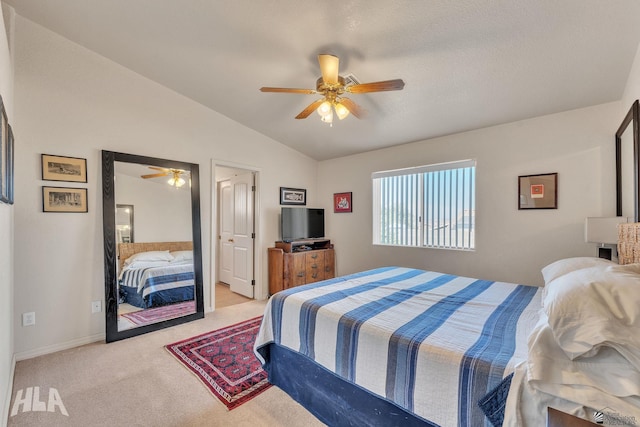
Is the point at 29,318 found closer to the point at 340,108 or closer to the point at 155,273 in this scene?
the point at 155,273

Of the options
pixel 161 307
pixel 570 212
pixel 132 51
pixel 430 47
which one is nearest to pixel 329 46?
pixel 430 47

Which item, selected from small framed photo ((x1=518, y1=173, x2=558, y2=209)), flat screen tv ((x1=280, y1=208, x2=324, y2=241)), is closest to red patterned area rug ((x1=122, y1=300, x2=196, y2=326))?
flat screen tv ((x1=280, y1=208, x2=324, y2=241))

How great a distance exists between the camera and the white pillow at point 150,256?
3135mm

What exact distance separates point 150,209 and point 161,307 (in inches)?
46.5

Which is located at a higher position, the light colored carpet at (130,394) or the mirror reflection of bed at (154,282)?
the mirror reflection of bed at (154,282)

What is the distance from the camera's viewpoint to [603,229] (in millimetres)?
2352

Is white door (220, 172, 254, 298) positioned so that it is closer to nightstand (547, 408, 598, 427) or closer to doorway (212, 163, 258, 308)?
doorway (212, 163, 258, 308)

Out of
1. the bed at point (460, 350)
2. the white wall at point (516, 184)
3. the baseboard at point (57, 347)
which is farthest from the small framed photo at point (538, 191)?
the baseboard at point (57, 347)

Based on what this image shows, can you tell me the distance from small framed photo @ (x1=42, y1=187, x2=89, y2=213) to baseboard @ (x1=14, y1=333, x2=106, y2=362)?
1.30 meters

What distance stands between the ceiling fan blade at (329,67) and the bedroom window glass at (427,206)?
2242mm

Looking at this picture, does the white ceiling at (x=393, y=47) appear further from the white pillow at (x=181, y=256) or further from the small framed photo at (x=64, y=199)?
the white pillow at (x=181, y=256)

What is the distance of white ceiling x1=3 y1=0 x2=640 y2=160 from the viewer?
1.90 meters

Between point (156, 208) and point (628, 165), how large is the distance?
476 cm

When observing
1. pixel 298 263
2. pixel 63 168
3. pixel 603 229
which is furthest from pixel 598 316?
pixel 63 168
